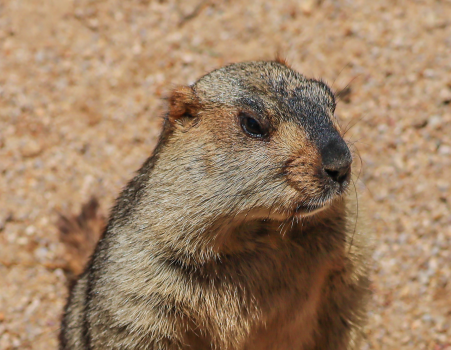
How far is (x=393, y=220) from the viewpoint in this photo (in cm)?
500

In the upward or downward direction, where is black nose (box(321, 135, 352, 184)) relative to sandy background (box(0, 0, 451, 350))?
downward

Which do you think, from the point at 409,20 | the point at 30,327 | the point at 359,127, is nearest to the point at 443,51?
the point at 409,20

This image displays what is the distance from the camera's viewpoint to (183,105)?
3400 millimetres

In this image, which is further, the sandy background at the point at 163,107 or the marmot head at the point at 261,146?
the sandy background at the point at 163,107

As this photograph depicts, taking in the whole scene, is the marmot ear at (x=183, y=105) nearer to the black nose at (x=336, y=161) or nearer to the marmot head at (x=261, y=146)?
the marmot head at (x=261, y=146)

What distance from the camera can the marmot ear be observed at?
3.37 m

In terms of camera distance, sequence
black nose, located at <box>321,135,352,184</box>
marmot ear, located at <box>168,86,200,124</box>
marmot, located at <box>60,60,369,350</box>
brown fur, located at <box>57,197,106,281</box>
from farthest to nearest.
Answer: brown fur, located at <box>57,197,106,281</box>
marmot ear, located at <box>168,86,200,124</box>
marmot, located at <box>60,60,369,350</box>
black nose, located at <box>321,135,352,184</box>

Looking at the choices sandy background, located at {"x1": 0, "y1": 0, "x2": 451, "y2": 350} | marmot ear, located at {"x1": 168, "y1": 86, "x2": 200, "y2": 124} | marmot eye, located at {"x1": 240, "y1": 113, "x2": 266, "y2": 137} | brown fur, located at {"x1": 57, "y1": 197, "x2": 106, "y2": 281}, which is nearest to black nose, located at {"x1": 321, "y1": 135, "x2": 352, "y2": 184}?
marmot eye, located at {"x1": 240, "y1": 113, "x2": 266, "y2": 137}

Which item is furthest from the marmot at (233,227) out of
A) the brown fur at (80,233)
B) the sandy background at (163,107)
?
the sandy background at (163,107)

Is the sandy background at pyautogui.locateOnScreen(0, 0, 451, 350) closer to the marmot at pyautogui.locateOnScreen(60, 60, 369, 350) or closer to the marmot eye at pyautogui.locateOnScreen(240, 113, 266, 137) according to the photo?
the marmot at pyautogui.locateOnScreen(60, 60, 369, 350)

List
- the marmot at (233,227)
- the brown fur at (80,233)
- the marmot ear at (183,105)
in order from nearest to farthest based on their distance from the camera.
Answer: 1. the marmot at (233,227)
2. the marmot ear at (183,105)
3. the brown fur at (80,233)

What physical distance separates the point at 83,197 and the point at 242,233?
2459mm

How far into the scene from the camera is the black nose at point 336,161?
9.47ft

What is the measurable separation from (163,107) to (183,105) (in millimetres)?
2327
